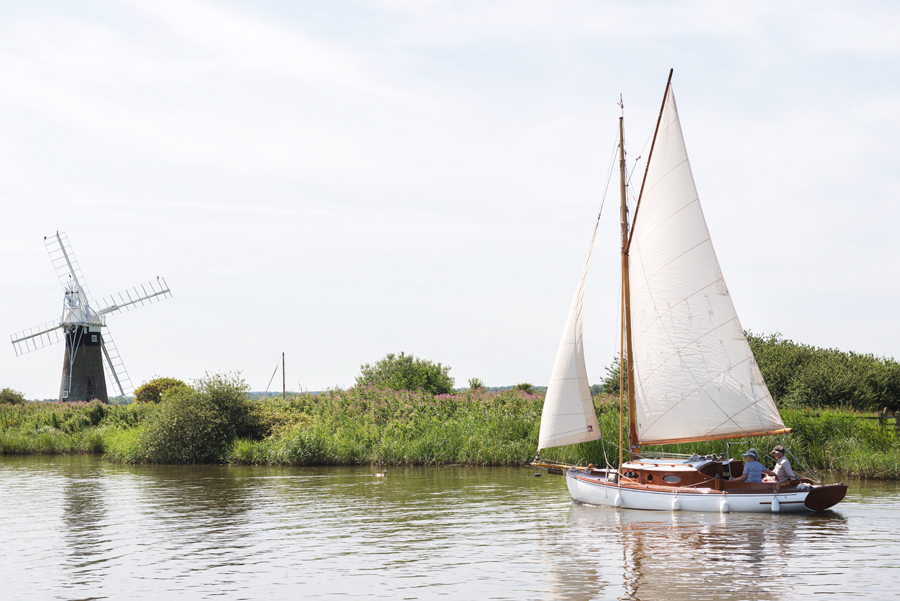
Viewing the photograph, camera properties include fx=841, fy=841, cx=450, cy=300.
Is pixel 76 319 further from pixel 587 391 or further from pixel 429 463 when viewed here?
pixel 587 391

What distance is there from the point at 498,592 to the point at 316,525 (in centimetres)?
1019

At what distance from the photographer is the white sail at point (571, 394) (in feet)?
91.1

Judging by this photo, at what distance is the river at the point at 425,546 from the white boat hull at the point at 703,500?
0.33 m

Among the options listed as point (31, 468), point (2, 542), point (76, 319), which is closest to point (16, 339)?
point (76, 319)

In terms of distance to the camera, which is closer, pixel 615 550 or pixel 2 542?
pixel 615 550

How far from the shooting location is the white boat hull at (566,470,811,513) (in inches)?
990

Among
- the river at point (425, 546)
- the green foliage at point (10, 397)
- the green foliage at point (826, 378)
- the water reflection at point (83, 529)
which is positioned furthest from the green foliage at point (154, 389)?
the green foliage at point (826, 378)

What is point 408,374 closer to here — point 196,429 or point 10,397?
point 196,429

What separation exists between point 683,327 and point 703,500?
5408mm

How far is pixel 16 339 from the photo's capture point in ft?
290

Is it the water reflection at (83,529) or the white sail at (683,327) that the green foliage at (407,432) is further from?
the white sail at (683,327)

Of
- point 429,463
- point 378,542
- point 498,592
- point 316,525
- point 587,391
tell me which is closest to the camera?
point 498,592

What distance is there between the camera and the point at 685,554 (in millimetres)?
19812

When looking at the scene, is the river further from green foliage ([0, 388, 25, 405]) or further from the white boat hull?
green foliage ([0, 388, 25, 405])
